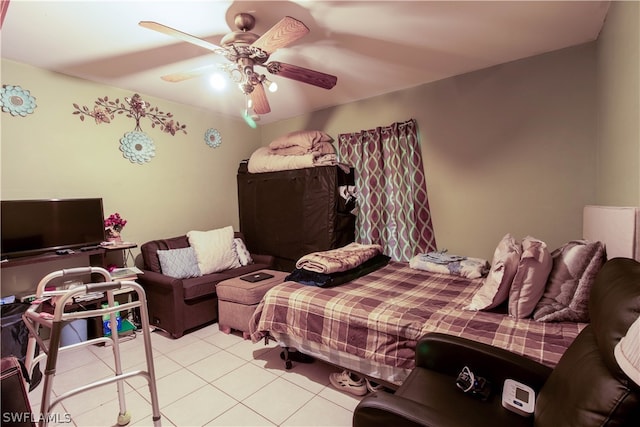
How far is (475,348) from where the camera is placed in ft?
4.56

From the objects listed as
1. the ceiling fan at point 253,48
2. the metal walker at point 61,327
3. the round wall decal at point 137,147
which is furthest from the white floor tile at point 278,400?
→ the round wall decal at point 137,147

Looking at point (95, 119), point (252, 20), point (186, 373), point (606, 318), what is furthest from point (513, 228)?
point (95, 119)

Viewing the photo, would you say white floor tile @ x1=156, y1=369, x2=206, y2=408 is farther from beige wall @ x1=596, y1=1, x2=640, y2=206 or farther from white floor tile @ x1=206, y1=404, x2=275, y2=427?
beige wall @ x1=596, y1=1, x2=640, y2=206

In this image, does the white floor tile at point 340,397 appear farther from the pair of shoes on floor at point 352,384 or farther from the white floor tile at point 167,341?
the white floor tile at point 167,341

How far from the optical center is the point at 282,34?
5.32 ft

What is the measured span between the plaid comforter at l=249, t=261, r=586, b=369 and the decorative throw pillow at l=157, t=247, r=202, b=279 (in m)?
1.27

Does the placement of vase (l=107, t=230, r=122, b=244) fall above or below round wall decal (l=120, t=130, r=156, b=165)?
below

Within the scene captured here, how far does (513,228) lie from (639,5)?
1800 mm

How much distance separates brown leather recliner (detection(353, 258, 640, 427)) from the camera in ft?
2.30

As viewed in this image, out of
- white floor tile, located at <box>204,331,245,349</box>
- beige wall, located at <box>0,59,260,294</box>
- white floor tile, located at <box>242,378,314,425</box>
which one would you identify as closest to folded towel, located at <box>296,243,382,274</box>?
white floor tile, located at <box>242,378,314,425</box>

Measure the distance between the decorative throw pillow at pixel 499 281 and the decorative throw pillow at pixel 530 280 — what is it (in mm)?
47

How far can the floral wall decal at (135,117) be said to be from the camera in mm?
3008

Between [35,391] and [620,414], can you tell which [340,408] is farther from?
[35,391]

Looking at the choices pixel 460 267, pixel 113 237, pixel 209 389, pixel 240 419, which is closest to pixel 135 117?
pixel 113 237
